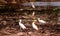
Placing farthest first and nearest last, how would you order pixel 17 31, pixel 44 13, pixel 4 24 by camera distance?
pixel 44 13 → pixel 4 24 → pixel 17 31

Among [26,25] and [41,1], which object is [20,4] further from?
[26,25]

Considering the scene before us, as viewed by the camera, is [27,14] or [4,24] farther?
[27,14]

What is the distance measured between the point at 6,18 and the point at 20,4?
37cm

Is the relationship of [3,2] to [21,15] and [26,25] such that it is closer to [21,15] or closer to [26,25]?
[21,15]

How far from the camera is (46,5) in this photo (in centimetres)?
247

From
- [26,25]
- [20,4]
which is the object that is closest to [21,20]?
[26,25]

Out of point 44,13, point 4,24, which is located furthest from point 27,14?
point 4,24

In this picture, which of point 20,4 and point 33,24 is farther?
point 20,4

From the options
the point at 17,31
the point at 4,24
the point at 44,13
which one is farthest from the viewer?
the point at 44,13

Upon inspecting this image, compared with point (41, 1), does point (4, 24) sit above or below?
below

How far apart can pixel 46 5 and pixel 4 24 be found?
0.75 m

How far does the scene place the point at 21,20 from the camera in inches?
86.4

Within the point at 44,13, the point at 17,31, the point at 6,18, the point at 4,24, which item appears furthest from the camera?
the point at 44,13

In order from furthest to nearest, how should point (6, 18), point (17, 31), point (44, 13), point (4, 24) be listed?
1. point (44, 13)
2. point (6, 18)
3. point (4, 24)
4. point (17, 31)
